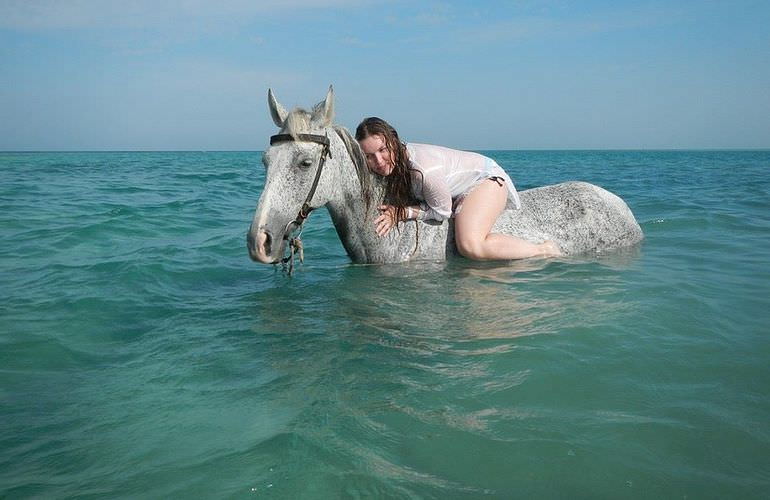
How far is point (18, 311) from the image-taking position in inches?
187

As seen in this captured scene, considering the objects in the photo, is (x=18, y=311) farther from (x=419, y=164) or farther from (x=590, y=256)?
(x=590, y=256)

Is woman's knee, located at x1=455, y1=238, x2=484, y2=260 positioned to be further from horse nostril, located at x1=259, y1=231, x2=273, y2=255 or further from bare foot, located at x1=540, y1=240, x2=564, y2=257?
horse nostril, located at x1=259, y1=231, x2=273, y2=255

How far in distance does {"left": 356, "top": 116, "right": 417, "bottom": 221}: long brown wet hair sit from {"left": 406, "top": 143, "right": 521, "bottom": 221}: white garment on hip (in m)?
0.08

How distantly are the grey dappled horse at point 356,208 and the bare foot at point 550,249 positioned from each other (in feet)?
0.32

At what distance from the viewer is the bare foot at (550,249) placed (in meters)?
6.23

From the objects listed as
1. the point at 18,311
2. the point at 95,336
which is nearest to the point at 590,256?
the point at 95,336

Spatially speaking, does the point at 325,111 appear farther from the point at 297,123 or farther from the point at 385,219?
the point at 385,219

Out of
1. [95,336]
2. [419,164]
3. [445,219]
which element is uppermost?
[419,164]

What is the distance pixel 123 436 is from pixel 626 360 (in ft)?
8.92

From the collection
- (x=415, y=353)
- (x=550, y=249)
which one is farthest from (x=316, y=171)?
(x=550, y=249)

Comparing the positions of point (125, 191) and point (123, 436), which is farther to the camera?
point (125, 191)

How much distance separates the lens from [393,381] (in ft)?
10.1

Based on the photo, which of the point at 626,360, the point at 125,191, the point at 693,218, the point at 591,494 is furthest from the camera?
the point at 125,191

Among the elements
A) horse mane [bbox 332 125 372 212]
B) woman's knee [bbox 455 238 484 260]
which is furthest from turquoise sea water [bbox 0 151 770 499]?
horse mane [bbox 332 125 372 212]
